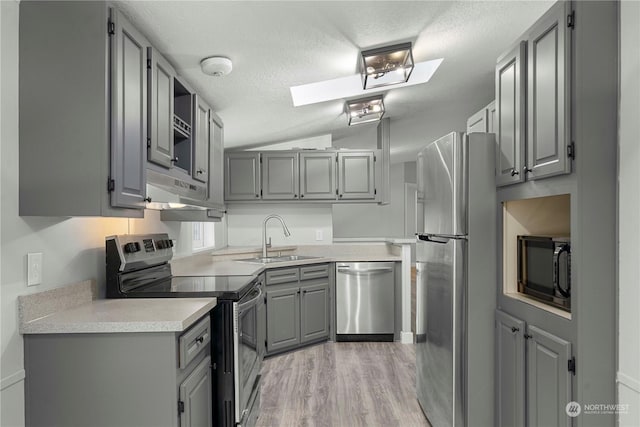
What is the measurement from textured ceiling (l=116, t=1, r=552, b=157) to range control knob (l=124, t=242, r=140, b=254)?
3.46ft

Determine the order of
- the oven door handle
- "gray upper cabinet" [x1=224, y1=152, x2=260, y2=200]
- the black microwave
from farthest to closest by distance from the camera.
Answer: "gray upper cabinet" [x1=224, y1=152, x2=260, y2=200]
the oven door handle
the black microwave

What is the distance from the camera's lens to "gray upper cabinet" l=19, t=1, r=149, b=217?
5.08 feet

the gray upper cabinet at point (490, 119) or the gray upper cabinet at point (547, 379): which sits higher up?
the gray upper cabinet at point (490, 119)

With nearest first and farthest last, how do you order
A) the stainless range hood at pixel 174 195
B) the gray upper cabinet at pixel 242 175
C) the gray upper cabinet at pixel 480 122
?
the stainless range hood at pixel 174 195 < the gray upper cabinet at pixel 480 122 < the gray upper cabinet at pixel 242 175

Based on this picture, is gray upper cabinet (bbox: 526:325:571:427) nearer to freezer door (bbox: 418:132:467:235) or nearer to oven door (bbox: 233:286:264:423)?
freezer door (bbox: 418:132:467:235)

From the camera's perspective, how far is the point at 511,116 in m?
1.97

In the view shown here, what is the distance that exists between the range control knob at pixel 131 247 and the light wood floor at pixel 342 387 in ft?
4.51

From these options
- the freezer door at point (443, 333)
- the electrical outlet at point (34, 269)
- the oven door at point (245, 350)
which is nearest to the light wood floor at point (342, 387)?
the freezer door at point (443, 333)

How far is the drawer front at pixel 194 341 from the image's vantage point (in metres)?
1.60

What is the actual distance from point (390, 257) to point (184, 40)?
3089 millimetres

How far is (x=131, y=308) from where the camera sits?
5.98 feet

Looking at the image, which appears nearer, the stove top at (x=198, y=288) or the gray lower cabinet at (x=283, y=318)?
the stove top at (x=198, y=288)

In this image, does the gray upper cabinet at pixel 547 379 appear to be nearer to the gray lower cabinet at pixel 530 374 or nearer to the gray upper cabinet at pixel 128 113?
the gray lower cabinet at pixel 530 374

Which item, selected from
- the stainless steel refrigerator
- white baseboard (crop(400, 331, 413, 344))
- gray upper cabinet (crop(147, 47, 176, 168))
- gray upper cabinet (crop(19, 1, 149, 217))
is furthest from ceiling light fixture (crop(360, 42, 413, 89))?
white baseboard (crop(400, 331, 413, 344))
